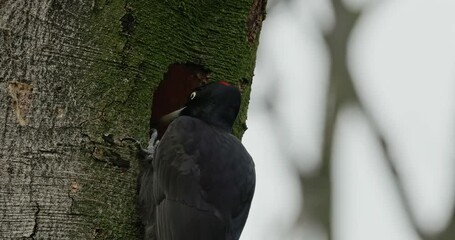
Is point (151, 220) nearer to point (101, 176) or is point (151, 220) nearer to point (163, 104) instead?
point (101, 176)

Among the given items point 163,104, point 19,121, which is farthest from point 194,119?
point 19,121

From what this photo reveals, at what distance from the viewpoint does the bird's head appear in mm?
3301

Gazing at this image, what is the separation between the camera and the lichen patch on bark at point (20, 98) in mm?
2740

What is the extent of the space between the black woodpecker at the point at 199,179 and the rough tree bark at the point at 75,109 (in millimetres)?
118

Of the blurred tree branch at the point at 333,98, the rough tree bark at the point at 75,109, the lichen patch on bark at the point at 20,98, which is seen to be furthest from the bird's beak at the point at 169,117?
the blurred tree branch at the point at 333,98

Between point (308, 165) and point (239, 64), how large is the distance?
3.28 m

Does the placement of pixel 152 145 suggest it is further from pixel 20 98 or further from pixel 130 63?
pixel 20 98

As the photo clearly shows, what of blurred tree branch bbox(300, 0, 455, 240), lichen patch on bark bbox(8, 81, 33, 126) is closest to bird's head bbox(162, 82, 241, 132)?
lichen patch on bark bbox(8, 81, 33, 126)

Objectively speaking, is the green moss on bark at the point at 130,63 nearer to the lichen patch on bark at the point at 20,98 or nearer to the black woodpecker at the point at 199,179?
the black woodpecker at the point at 199,179

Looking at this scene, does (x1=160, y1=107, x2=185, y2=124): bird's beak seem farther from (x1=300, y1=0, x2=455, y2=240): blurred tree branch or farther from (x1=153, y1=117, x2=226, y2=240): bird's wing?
(x1=300, y1=0, x2=455, y2=240): blurred tree branch

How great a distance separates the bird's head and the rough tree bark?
264mm

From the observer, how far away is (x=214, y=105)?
338 cm

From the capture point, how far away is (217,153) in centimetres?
316

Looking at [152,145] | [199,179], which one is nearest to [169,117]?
[152,145]
